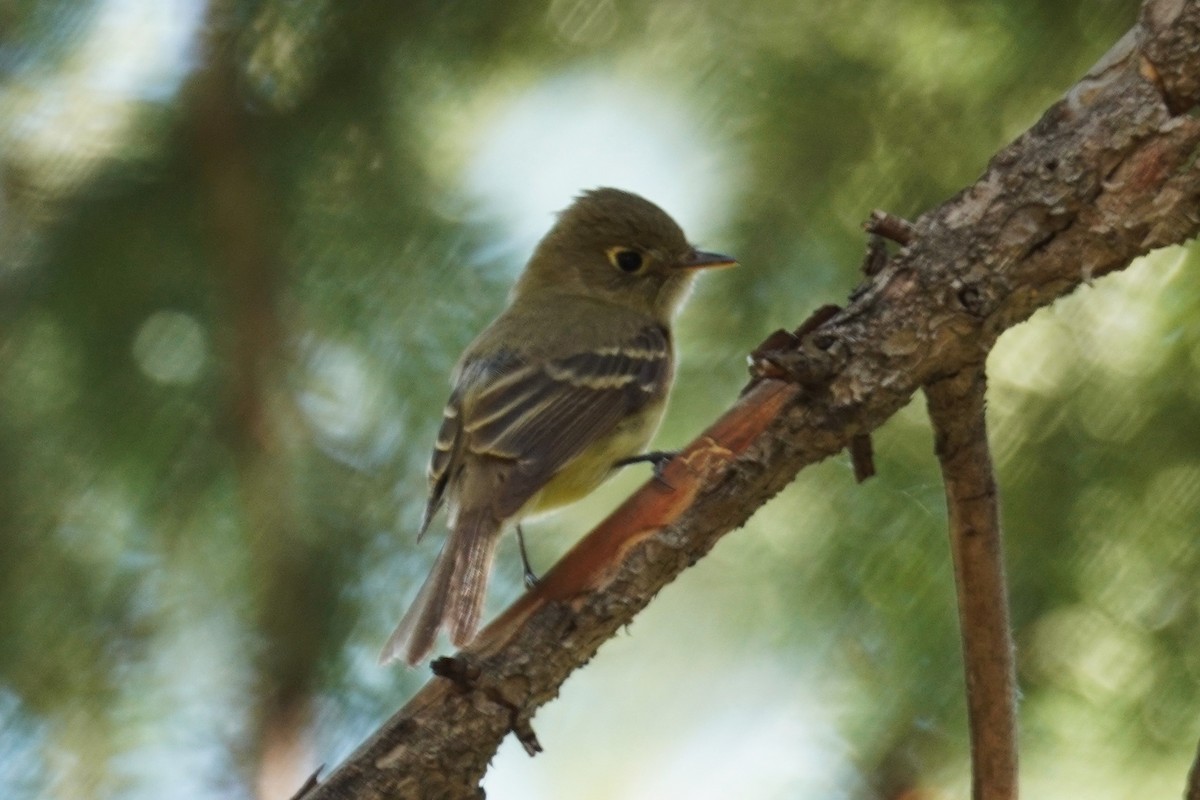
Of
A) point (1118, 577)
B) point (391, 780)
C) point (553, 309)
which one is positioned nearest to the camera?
point (391, 780)

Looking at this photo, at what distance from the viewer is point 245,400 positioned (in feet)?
11.0

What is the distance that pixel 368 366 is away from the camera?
3475 millimetres

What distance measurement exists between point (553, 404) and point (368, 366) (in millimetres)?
543

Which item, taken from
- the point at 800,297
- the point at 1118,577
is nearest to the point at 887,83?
the point at 800,297

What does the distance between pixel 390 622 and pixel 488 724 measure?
40.3 inches

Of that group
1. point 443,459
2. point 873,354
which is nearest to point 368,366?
point 443,459

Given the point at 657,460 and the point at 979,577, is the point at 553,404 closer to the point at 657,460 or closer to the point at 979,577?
the point at 657,460

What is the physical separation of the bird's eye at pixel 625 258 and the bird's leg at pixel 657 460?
107 cm

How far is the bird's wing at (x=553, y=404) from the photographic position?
354cm

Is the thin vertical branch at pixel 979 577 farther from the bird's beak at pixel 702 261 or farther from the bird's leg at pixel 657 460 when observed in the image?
the bird's beak at pixel 702 261

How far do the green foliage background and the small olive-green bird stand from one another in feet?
0.93

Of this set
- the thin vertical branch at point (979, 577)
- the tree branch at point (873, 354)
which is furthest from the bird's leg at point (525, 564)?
the thin vertical branch at point (979, 577)

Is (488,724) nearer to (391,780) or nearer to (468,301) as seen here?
(391,780)

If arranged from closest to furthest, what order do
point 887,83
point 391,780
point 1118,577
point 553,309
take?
point 391,780 < point 1118,577 < point 887,83 < point 553,309
